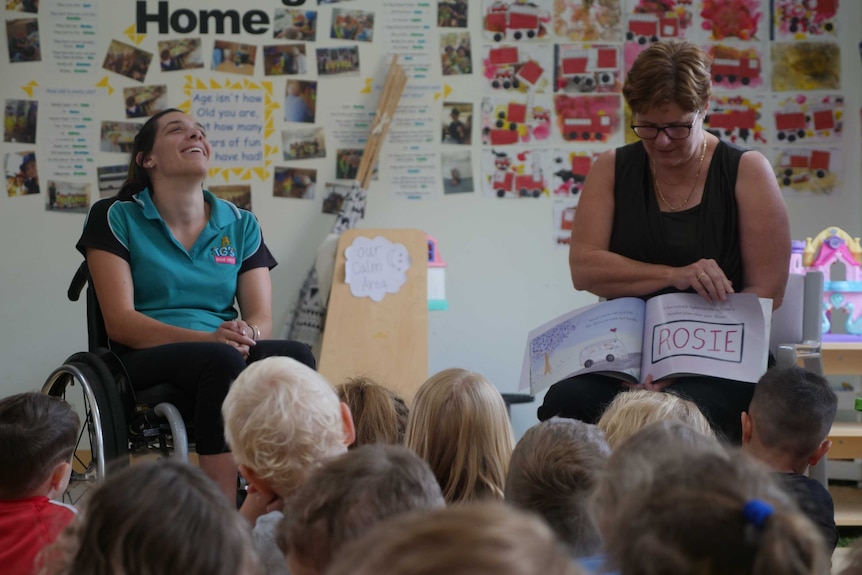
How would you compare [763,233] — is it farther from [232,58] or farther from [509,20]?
[232,58]

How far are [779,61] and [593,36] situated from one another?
77 centimetres

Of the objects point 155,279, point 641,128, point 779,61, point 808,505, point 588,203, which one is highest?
point 779,61

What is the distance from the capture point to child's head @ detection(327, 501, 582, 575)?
0.54 metres

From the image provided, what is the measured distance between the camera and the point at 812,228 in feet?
13.5

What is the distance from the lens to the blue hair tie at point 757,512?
2.28ft

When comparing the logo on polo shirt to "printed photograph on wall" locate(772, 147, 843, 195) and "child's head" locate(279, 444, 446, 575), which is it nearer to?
"child's head" locate(279, 444, 446, 575)

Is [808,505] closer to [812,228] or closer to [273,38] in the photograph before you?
[812,228]

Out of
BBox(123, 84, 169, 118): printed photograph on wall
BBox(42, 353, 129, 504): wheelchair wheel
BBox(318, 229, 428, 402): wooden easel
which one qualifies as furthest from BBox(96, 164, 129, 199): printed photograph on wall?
BBox(42, 353, 129, 504): wheelchair wheel

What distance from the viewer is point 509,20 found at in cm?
409

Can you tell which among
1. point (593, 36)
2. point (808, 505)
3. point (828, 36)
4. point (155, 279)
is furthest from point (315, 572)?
point (828, 36)

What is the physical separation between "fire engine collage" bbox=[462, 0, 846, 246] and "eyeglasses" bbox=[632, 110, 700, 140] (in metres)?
1.97

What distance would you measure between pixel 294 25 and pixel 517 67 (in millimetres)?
912

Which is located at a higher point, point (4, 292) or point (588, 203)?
point (588, 203)

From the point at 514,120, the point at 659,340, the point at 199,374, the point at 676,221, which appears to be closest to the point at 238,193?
the point at 514,120
